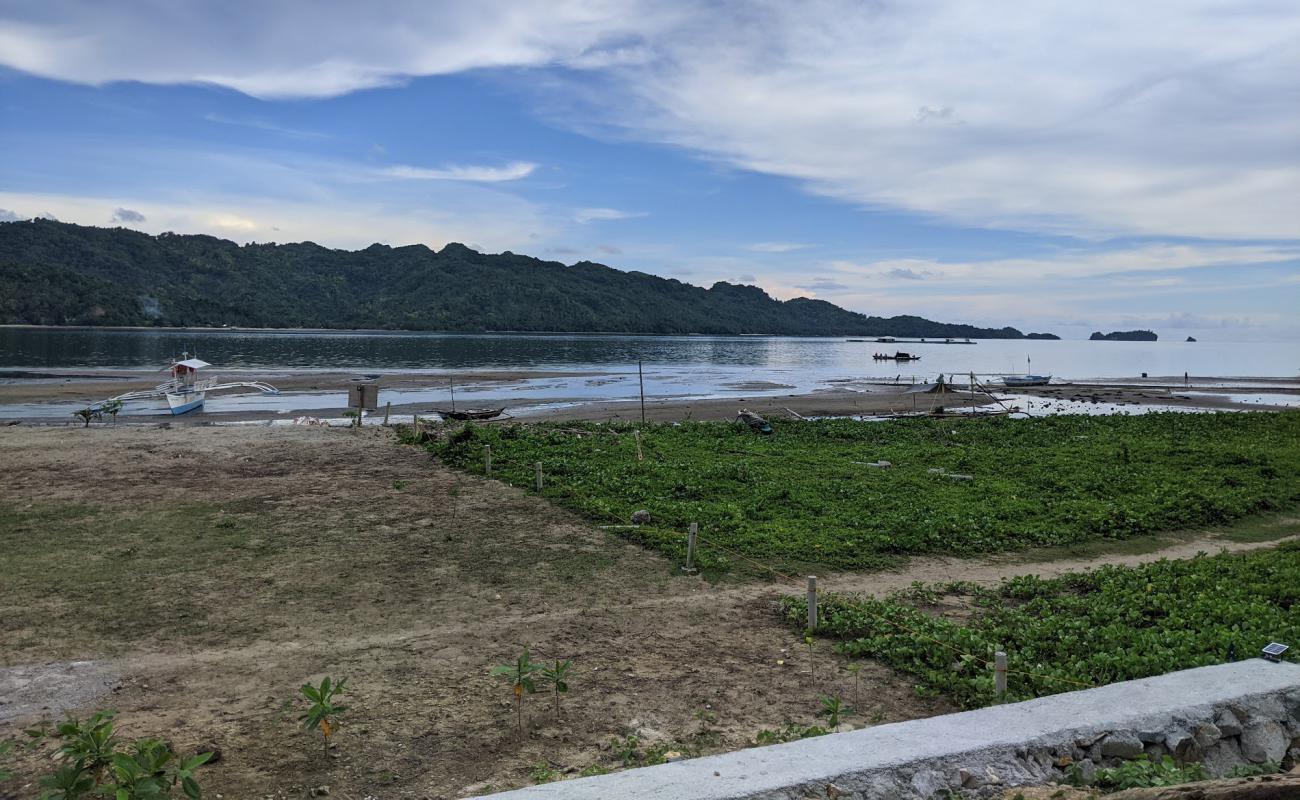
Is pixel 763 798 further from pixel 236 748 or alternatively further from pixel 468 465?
pixel 468 465

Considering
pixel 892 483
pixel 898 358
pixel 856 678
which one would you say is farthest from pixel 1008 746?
pixel 898 358

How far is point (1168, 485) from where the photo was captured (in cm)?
1559

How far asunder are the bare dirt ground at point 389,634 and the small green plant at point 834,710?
0.18 metres

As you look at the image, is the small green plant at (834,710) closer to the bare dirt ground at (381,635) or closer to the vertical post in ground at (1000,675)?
the bare dirt ground at (381,635)

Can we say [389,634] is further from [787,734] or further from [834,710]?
[834,710]

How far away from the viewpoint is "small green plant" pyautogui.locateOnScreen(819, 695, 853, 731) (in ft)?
20.8

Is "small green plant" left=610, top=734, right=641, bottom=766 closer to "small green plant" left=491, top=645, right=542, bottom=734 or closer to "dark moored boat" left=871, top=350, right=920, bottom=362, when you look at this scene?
"small green plant" left=491, top=645, right=542, bottom=734

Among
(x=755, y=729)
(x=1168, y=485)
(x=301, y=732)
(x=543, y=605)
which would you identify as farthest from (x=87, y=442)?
(x=1168, y=485)

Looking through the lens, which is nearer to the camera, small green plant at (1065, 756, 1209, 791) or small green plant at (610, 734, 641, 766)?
small green plant at (1065, 756, 1209, 791)

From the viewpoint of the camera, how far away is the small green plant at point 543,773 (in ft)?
18.2

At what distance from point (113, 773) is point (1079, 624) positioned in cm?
852

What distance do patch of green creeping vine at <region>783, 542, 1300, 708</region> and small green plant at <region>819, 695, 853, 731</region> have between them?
0.92 m

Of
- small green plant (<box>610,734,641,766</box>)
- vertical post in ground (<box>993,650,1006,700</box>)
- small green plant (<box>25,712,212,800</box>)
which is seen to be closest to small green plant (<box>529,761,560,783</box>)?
small green plant (<box>610,734,641,766</box>)

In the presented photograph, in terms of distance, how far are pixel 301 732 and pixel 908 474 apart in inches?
549
